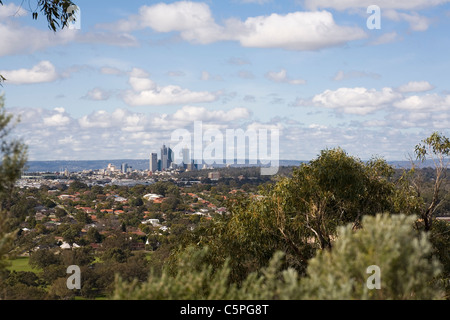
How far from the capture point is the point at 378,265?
4.58 m

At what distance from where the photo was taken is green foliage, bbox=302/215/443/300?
453 centimetres

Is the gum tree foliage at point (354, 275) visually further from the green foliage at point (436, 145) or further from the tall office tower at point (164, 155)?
the tall office tower at point (164, 155)

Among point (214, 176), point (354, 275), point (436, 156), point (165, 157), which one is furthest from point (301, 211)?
point (165, 157)

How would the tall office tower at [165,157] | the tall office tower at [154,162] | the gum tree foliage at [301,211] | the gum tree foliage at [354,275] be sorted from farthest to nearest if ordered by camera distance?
the tall office tower at [154,162]
the tall office tower at [165,157]
the gum tree foliage at [301,211]
the gum tree foliage at [354,275]

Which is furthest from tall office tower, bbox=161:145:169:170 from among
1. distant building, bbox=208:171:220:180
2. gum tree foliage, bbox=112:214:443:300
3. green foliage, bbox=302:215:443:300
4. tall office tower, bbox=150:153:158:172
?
green foliage, bbox=302:215:443:300

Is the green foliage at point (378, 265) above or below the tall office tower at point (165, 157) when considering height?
below

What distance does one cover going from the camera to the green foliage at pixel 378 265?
4531 mm

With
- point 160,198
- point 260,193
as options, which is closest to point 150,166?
point 160,198

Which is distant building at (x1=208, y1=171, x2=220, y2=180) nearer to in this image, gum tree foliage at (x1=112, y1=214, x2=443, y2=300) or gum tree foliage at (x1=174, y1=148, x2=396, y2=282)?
gum tree foliage at (x1=174, y1=148, x2=396, y2=282)

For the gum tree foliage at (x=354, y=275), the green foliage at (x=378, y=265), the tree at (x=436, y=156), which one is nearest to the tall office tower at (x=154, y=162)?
the tree at (x=436, y=156)

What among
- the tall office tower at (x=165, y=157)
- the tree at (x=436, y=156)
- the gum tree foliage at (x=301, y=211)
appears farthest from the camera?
the tall office tower at (x=165, y=157)

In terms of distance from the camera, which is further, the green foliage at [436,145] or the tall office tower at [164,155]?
the tall office tower at [164,155]

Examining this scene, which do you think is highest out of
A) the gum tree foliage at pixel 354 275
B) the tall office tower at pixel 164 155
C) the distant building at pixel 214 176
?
the tall office tower at pixel 164 155
